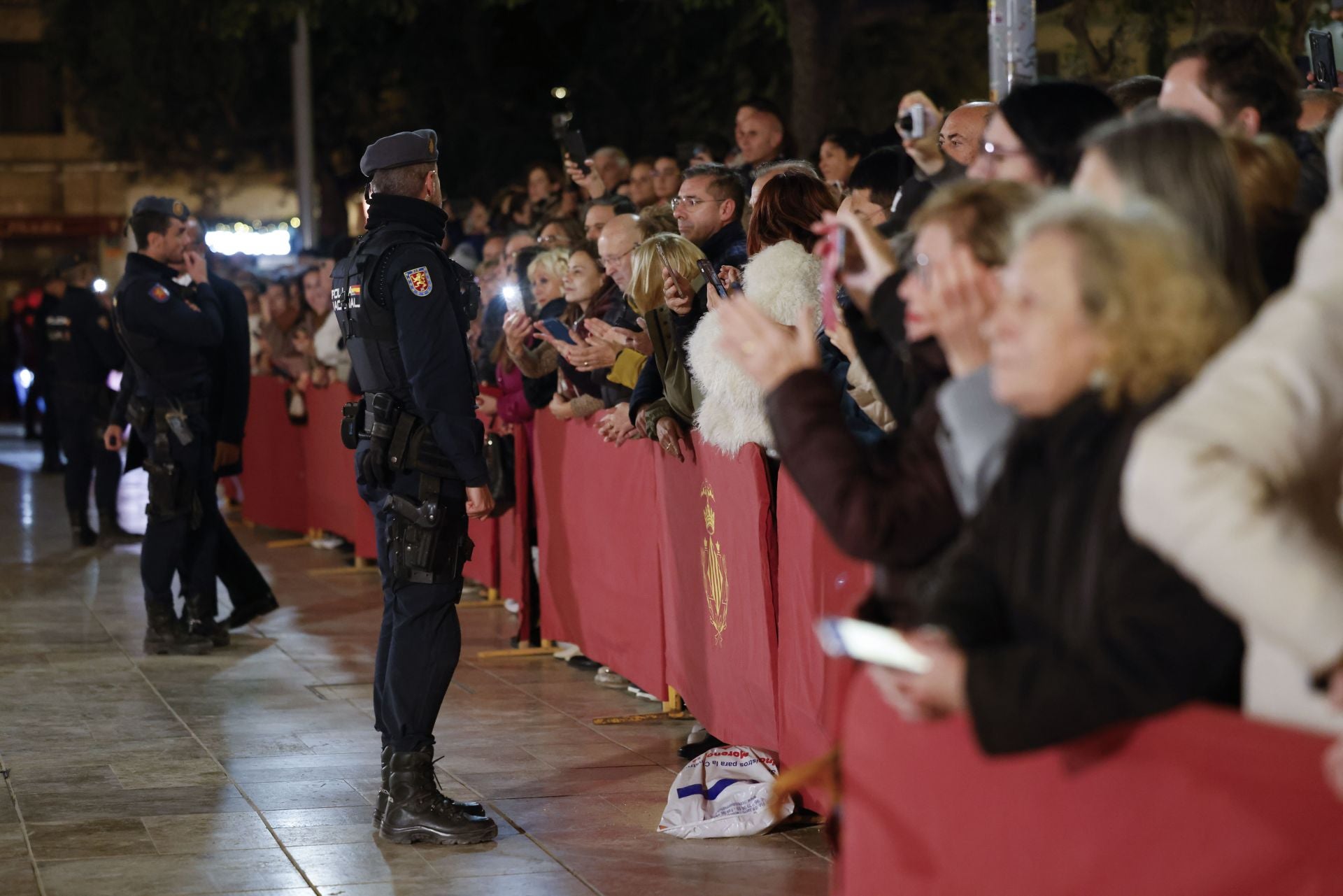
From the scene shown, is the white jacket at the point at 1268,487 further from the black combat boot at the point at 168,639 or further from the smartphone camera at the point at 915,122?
the black combat boot at the point at 168,639

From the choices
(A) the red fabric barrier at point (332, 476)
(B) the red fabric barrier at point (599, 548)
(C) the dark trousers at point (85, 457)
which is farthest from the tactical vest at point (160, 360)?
(C) the dark trousers at point (85, 457)

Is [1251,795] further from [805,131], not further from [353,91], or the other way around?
[353,91]

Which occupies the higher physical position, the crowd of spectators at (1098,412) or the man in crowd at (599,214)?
the man in crowd at (599,214)

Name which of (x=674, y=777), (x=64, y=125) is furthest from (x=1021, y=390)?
(x=64, y=125)

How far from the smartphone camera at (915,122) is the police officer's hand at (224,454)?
4.81m

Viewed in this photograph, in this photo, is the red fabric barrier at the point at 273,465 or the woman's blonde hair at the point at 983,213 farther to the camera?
the red fabric barrier at the point at 273,465

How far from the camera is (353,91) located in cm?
3044

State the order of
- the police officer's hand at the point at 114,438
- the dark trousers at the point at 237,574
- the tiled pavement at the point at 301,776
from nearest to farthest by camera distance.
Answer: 1. the tiled pavement at the point at 301,776
2. the dark trousers at the point at 237,574
3. the police officer's hand at the point at 114,438

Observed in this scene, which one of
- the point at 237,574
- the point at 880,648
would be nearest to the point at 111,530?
the point at 237,574

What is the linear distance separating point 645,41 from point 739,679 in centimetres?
2145

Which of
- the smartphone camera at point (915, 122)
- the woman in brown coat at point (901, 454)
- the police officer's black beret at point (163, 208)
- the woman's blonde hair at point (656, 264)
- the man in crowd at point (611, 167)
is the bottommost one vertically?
the woman in brown coat at point (901, 454)

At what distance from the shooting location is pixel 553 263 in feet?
32.3

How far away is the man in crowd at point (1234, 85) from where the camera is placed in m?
4.00

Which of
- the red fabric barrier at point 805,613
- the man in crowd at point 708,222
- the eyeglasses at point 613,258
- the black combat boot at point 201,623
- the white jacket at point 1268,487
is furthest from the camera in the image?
the black combat boot at point 201,623
